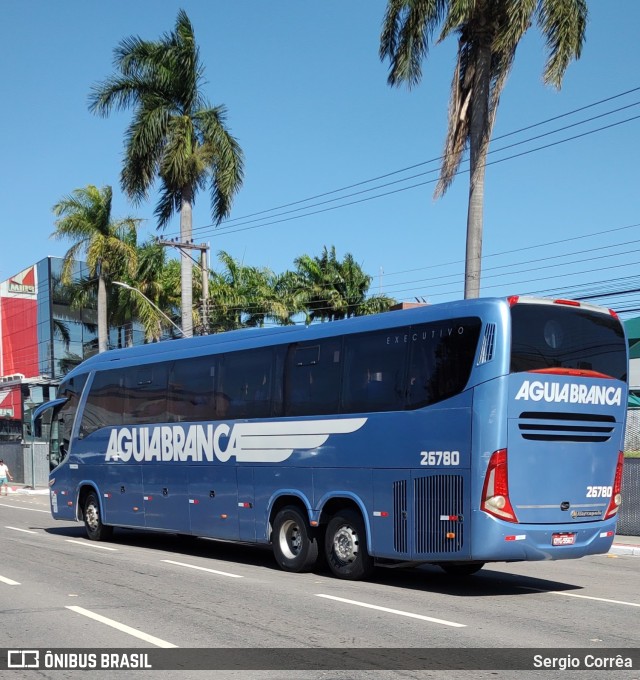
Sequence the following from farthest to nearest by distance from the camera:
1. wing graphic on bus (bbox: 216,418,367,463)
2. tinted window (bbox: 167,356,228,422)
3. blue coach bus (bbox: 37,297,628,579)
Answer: tinted window (bbox: 167,356,228,422) < wing graphic on bus (bbox: 216,418,367,463) < blue coach bus (bbox: 37,297,628,579)

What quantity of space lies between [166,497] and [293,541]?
3.72 metres

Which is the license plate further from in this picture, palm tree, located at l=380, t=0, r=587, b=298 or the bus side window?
palm tree, located at l=380, t=0, r=587, b=298

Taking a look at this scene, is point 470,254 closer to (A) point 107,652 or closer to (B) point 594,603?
(B) point 594,603

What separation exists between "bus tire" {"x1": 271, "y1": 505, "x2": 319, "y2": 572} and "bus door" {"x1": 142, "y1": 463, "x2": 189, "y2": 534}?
2751mm

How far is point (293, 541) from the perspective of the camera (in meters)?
14.6

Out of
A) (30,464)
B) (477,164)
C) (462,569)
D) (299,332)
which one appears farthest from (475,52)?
(30,464)

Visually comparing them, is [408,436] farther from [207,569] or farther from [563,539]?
[207,569]

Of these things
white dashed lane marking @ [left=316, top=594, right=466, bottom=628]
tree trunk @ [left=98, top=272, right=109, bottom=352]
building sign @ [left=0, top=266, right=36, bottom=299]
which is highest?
building sign @ [left=0, top=266, right=36, bottom=299]

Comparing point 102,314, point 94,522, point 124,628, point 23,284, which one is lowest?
point 94,522

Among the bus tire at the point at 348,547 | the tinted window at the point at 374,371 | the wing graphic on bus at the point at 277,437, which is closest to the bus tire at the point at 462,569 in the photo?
the bus tire at the point at 348,547

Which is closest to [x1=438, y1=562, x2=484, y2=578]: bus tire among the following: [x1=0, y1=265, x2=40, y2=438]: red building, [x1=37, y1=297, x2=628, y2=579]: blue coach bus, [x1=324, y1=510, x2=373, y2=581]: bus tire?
[x1=37, y1=297, x2=628, y2=579]: blue coach bus

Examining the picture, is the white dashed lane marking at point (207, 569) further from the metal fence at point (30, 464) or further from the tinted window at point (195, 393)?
the metal fence at point (30, 464)

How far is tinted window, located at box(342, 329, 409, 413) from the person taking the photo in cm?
1262

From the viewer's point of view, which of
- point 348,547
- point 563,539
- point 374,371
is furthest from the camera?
point 348,547
